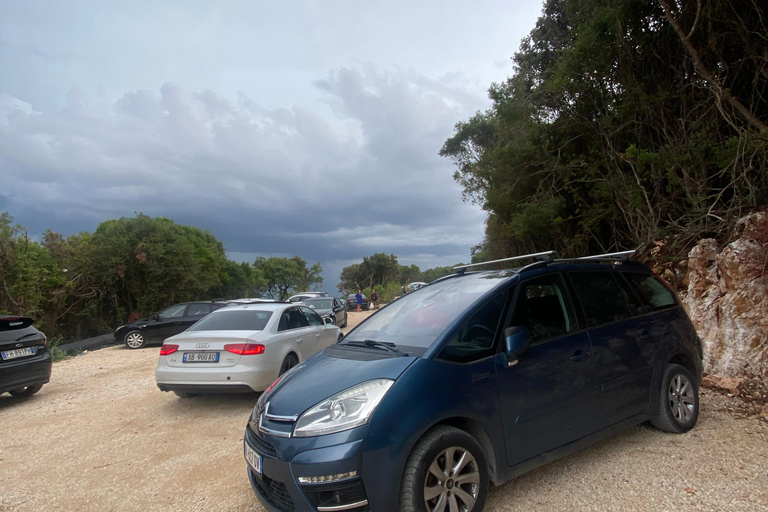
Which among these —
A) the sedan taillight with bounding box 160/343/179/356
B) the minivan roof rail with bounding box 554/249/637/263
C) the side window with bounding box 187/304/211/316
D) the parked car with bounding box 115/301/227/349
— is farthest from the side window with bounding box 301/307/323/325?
the side window with bounding box 187/304/211/316

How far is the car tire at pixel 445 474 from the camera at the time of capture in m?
2.58

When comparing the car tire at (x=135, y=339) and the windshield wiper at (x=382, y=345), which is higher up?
the windshield wiper at (x=382, y=345)

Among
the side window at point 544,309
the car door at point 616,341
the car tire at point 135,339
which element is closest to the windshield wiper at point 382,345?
the side window at point 544,309

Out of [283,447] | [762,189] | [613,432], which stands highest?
[762,189]

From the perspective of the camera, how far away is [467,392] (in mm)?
2875

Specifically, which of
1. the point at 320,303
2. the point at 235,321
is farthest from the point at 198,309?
the point at 235,321

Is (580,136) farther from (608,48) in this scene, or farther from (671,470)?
(671,470)

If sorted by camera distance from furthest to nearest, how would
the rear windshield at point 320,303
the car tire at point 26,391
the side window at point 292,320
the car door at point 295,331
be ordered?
1. the rear windshield at point 320,303
2. the car tire at point 26,391
3. the side window at point 292,320
4. the car door at point 295,331

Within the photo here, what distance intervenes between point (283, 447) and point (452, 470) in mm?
1022

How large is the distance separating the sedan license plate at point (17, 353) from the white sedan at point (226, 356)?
2.29 meters

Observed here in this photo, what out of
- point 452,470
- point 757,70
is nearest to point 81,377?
point 452,470

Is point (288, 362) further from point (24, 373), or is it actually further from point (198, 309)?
point (198, 309)

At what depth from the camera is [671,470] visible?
3.54 meters

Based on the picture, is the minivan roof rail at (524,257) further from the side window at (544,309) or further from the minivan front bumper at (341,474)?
Answer: the minivan front bumper at (341,474)
